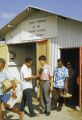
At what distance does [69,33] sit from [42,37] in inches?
59.7

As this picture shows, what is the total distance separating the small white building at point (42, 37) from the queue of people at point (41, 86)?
2.49ft

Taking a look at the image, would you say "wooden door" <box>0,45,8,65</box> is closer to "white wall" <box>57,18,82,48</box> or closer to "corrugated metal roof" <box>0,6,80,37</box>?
"corrugated metal roof" <box>0,6,80,37</box>

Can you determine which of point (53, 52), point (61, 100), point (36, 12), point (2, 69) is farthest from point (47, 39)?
point (2, 69)

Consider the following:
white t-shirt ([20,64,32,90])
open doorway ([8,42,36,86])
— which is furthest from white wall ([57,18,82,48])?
open doorway ([8,42,36,86])

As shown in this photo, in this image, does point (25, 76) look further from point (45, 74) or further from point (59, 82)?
point (59, 82)

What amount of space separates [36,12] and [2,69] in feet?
18.8

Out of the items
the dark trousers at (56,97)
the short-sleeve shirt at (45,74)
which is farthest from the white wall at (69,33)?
the short-sleeve shirt at (45,74)

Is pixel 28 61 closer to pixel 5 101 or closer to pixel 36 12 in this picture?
pixel 5 101

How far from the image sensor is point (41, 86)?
1002cm

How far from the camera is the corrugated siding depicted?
448 inches

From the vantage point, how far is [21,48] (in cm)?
1577

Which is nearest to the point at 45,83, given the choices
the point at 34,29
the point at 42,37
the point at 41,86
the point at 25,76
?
the point at 41,86

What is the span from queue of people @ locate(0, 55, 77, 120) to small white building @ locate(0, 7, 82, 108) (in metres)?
0.76

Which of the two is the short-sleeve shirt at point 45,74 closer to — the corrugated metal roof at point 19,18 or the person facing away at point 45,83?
the person facing away at point 45,83
